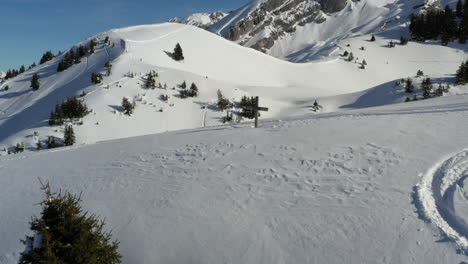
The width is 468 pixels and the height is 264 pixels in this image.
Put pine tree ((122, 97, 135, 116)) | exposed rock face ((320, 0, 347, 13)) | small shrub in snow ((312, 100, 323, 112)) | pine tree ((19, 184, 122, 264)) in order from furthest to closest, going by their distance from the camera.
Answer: exposed rock face ((320, 0, 347, 13)), small shrub in snow ((312, 100, 323, 112)), pine tree ((122, 97, 135, 116)), pine tree ((19, 184, 122, 264))

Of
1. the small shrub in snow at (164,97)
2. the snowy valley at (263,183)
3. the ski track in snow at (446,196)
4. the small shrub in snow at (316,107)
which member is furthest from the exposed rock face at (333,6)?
the ski track in snow at (446,196)

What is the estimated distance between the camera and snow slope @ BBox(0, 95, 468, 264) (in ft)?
20.0

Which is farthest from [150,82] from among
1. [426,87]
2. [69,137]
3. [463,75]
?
[463,75]

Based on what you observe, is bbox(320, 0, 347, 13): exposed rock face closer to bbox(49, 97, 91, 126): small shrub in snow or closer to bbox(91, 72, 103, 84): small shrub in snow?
bbox(91, 72, 103, 84): small shrub in snow

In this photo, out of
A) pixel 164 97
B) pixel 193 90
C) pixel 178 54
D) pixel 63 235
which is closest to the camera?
pixel 63 235

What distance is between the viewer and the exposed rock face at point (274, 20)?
114875mm

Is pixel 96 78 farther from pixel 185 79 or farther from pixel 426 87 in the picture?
Result: pixel 426 87

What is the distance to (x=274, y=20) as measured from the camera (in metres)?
122

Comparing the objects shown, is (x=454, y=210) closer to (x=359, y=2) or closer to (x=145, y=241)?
(x=145, y=241)

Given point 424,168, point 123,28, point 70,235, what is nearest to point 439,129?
point 424,168

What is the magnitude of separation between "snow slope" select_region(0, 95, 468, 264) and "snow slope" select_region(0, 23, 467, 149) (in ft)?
33.6

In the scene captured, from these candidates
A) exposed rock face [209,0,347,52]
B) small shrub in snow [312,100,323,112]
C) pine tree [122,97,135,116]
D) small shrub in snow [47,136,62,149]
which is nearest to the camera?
small shrub in snow [47,136,62,149]

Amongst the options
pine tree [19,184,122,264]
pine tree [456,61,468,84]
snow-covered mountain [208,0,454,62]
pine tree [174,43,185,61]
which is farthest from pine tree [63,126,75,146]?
snow-covered mountain [208,0,454,62]

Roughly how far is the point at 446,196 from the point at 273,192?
422 cm
